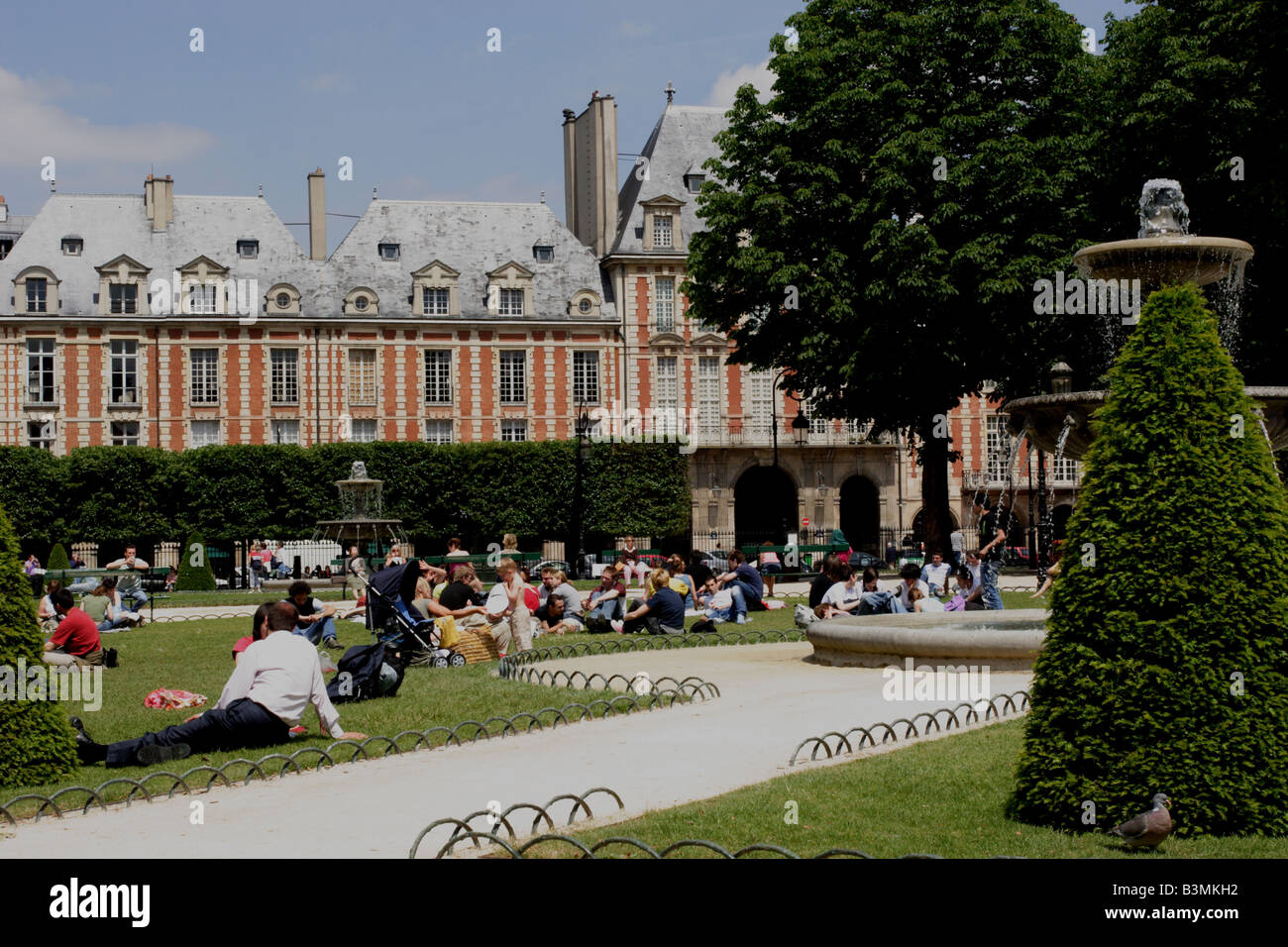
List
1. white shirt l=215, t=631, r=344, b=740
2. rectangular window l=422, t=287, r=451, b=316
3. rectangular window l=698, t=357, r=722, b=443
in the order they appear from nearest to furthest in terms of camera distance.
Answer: white shirt l=215, t=631, r=344, b=740, rectangular window l=422, t=287, r=451, b=316, rectangular window l=698, t=357, r=722, b=443

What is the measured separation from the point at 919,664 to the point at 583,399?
3651cm

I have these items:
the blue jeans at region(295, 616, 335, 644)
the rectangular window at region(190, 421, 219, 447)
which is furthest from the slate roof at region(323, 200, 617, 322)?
the blue jeans at region(295, 616, 335, 644)

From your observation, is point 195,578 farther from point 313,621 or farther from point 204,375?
point 313,621

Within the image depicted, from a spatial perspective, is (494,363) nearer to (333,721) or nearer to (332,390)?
(332,390)

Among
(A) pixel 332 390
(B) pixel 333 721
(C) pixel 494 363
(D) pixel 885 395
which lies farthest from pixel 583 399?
(B) pixel 333 721

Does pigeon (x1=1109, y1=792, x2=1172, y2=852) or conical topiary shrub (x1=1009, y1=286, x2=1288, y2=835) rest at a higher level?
conical topiary shrub (x1=1009, y1=286, x2=1288, y2=835)

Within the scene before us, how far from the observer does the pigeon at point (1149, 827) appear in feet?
18.6

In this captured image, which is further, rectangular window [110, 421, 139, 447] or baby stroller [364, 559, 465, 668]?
rectangular window [110, 421, 139, 447]

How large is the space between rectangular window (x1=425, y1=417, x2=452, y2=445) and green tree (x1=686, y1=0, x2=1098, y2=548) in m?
22.1

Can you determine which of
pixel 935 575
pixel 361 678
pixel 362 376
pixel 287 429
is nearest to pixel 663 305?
pixel 362 376

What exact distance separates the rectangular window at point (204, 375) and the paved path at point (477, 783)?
38.9 m

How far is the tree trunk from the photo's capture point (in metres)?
27.0

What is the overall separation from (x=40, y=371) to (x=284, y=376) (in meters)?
7.60

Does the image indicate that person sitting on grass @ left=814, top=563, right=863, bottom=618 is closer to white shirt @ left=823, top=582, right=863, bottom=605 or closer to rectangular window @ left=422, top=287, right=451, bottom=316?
white shirt @ left=823, top=582, right=863, bottom=605
